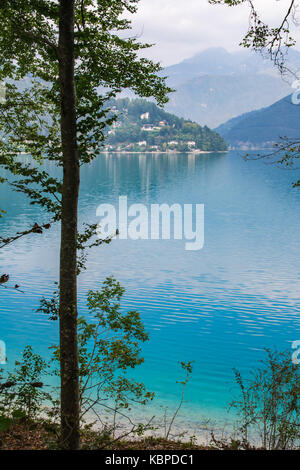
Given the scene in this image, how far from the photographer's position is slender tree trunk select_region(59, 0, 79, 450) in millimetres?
6258

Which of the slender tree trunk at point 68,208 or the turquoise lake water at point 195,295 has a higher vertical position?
the slender tree trunk at point 68,208

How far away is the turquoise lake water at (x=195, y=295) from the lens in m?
14.6

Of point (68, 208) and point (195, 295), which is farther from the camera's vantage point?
point (195, 295)

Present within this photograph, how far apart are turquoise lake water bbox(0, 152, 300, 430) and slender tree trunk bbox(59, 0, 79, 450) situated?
5828mm

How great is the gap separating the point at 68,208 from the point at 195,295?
15.1 m

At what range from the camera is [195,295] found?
20.8 meters

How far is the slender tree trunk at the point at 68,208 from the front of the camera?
626 centimetres

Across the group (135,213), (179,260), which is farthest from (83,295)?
(135,213)

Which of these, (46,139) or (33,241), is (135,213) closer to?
(33,241)

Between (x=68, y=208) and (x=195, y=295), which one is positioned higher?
(x=68, y=208)

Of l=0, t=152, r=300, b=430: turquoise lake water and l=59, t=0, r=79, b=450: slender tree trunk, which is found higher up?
l=59, t=0, r=79, b=450: slender tree trunk

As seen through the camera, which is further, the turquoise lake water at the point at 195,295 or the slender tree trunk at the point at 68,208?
the turquoise lake water at the point at 195,295

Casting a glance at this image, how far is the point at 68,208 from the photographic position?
6352mm

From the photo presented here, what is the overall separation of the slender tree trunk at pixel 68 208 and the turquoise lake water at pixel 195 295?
583 cm
